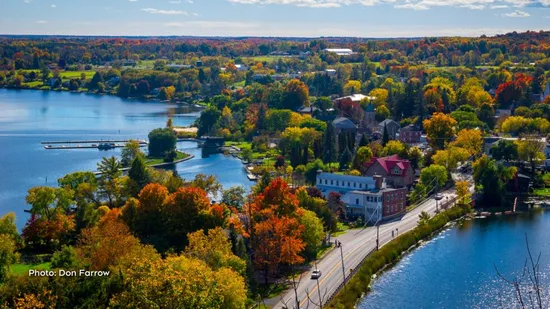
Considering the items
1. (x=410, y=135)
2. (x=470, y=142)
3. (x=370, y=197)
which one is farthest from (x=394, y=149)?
(x=370, y=197)

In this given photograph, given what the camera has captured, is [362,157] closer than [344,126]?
Yes

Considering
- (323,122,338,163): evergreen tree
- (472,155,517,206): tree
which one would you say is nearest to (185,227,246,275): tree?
(472,155,517,206): tree

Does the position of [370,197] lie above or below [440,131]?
below

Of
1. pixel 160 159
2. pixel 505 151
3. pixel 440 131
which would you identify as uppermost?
pixel 440 131

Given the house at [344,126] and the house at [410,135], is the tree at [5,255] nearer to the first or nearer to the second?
the house at [344,126]

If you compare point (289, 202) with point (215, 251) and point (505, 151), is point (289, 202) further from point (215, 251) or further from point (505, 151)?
point (505, 151)

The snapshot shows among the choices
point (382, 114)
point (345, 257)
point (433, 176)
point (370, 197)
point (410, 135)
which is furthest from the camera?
point (382, 114)

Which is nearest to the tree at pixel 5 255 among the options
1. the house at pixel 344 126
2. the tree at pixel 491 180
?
the tree at pixel 491 180
